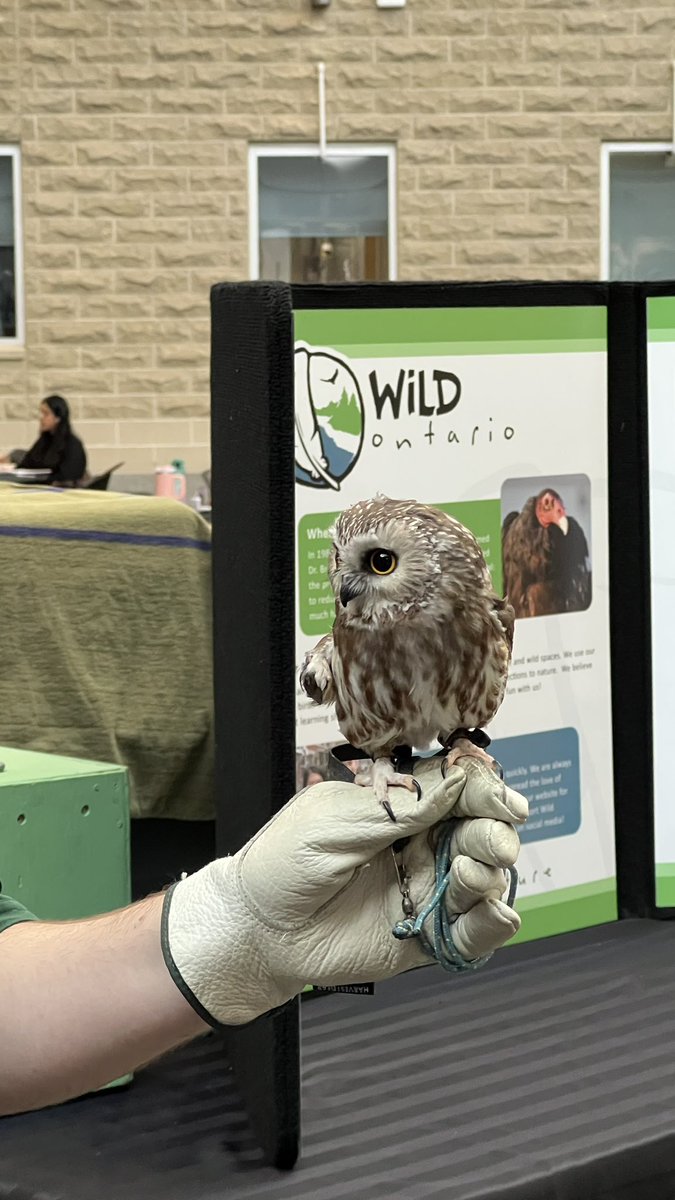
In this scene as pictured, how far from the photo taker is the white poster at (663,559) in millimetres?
2990

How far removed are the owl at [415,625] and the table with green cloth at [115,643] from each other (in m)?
1.50

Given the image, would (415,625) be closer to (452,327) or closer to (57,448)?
(452,327)

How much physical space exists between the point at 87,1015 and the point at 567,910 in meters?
1.61

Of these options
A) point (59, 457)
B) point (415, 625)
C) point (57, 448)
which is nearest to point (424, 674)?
point (415, 625)

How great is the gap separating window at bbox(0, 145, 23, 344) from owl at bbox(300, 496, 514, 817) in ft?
34.1

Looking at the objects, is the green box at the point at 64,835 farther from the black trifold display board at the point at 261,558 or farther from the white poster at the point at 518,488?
the white poster at the point at 518,488

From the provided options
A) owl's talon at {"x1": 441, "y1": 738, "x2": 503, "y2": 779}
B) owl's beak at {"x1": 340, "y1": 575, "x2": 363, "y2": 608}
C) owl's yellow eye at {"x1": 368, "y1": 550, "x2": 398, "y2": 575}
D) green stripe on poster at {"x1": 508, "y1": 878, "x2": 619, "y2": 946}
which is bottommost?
green stripe on poster at {"x1": 508, "y1": 878, "x2": 619, "y2": 946}

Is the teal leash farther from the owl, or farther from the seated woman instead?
the seated woman

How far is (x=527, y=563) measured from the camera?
2.86 metres

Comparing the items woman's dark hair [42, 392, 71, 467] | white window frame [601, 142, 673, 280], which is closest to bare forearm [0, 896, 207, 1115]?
woman's dark hair [42, 392, 71, 467]

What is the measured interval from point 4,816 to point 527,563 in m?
1.10

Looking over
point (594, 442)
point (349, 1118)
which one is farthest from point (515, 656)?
point (349, 1118)

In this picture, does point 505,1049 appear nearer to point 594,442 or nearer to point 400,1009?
point 400,1009

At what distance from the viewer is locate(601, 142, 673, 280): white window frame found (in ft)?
38.0
